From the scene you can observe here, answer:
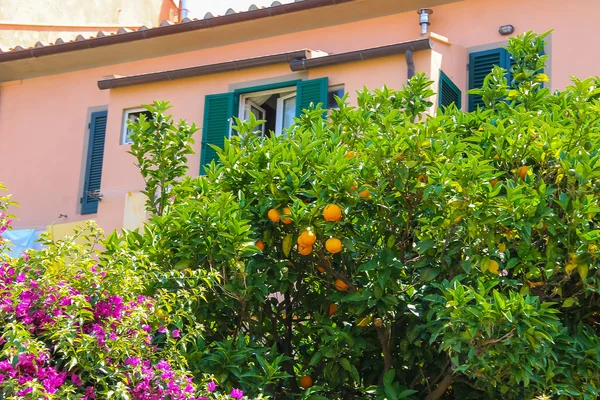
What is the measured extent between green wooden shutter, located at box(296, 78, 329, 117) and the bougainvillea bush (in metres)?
7.27

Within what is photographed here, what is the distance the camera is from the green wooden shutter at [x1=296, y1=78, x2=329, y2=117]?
13.6 m

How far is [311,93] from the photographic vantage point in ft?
44.9

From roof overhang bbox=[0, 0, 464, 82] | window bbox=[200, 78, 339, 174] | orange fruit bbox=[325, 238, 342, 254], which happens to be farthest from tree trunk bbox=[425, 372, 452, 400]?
roof overhang bbox=[0, 0, 464, 82]

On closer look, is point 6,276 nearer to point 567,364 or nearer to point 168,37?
point 567,364

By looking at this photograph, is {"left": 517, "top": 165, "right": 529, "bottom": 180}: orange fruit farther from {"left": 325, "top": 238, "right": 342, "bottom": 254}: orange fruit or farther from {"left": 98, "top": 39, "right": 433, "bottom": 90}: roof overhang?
{"left": 98, "top": 39, "right": 433, "bottom": 90}: roof overhang

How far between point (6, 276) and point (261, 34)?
1033cm

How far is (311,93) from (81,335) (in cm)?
817

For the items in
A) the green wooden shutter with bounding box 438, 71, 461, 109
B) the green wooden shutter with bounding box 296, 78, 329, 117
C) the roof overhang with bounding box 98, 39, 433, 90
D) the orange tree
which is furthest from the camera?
the green wooden shutter with bounding box 296, 78, 329, 117

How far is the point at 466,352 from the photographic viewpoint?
21.1ft

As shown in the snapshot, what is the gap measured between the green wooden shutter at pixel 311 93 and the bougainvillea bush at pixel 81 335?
727cm

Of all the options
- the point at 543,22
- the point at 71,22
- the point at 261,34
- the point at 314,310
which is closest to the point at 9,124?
the point at 71,22

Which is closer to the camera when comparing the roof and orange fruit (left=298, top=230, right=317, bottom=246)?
orange fruit (left=298, top=230, right=317, bottom=246)

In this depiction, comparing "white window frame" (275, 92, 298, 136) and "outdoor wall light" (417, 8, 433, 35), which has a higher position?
"outdoor wall light" (417, 8, 433, 35)

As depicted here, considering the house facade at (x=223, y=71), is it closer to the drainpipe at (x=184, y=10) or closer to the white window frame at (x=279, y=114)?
the white window frame at (x=279, y=114)
